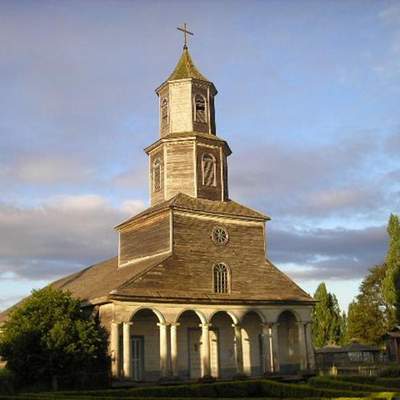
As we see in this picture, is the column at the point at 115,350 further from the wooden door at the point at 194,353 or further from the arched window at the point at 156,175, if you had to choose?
the arched window at the point at 156,175

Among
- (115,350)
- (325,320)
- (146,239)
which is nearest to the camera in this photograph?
(115,350)

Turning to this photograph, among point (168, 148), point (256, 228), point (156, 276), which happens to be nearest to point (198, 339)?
point (156, 276)

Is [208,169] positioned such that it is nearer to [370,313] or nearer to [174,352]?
[174,352]

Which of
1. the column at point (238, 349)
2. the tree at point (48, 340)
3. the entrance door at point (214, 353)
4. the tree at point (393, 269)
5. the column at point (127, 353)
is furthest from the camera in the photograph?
the tree at point (393, 269)

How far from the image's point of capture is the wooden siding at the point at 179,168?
38562mm

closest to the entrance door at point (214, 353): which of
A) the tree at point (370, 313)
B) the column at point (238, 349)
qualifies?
the column at point (238, 349)

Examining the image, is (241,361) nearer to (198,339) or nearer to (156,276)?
(198,339)

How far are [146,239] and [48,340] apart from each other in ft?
36.8

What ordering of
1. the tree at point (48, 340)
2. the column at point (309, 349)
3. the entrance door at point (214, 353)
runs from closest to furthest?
the tree at point (48, 340) < the entrance door at point (214, 353) < the column at point (309, 349)

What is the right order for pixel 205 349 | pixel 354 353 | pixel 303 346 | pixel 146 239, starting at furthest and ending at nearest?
pixel 354 353, pixel 146 239, pixel 303 346, pixel 205 349

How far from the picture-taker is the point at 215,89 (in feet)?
137

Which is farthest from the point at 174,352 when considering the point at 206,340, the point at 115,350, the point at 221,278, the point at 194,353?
the point at 221,278

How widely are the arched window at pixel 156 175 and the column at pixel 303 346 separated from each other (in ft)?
42.3

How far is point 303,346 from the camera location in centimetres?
3772
